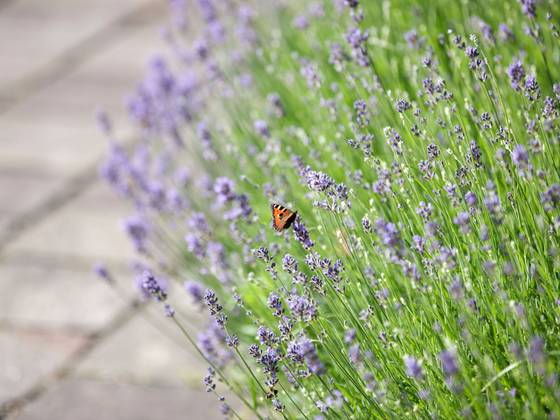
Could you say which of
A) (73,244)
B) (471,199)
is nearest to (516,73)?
(471,199)

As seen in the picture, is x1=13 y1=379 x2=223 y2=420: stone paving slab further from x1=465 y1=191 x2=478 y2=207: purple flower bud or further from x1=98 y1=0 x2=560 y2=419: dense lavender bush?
x1=465 y1=191 x2=478 y2=207: purple flower bud

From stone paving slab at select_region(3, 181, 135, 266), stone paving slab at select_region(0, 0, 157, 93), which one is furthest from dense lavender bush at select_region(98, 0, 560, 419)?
stone paving slab at select_region(0, 0, 157, 93)

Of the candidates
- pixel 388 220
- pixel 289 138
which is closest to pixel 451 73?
pixel 289 138

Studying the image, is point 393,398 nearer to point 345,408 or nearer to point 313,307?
point 345,408

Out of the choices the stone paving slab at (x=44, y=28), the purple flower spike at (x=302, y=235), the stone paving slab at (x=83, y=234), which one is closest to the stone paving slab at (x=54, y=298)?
the stone paving slab at (x=83, y=234)

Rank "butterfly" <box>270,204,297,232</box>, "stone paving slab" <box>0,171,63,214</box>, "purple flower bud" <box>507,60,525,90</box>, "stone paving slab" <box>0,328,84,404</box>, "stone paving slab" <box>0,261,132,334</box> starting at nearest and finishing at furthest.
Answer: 1. "purple flower bud" <box>507,60,525,90</box>
2. "butterfly" <box>270,204,297,232</box>
3. "stone paving slab" <box>0,328,84,404</box>
4. "stone paving slab" <box>0,261,132,334</box>
5. "stone paving slab" <box>0,171,63,214</box>

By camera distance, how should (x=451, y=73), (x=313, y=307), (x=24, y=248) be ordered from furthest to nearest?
(x=24, y=248), (x=451, y=73), (x=313, y=307)
